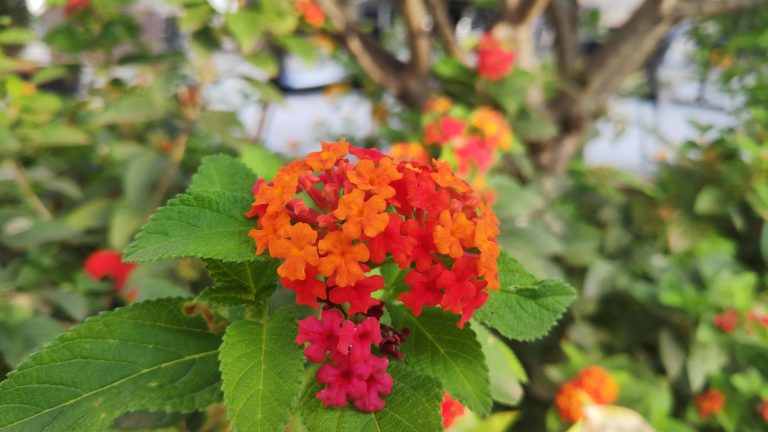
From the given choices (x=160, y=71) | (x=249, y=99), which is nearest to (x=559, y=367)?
(x=160, y=71)

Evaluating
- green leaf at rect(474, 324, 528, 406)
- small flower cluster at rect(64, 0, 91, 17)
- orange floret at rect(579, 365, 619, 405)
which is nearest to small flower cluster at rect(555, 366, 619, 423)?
orange floret at rect(579, 365, 619, 405)

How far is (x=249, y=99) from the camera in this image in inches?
102

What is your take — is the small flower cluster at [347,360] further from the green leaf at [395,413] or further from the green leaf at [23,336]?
the green leaf at [23,336]

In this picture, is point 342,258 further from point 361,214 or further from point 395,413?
point 395,413

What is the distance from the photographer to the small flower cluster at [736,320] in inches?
50.8

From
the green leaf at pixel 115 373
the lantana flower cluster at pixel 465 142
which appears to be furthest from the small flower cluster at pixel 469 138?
the green leaf at pixel 115 373

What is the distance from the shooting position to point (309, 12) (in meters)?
1.51

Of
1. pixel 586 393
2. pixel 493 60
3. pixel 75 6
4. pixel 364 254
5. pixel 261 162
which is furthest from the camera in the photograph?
pixel 493 60

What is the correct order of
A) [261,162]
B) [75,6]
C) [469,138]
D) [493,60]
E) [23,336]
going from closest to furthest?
[261,162]
[23,336]
[469,138]
[75,6]
[493,60]

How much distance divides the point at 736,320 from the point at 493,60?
927mm

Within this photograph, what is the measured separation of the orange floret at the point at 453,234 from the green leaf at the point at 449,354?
0.31 feet

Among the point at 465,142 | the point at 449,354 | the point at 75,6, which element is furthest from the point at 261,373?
the point at 75,6

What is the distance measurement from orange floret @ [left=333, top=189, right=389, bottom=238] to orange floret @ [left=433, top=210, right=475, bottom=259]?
0.16ft

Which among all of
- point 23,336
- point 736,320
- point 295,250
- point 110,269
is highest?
point 295,250
